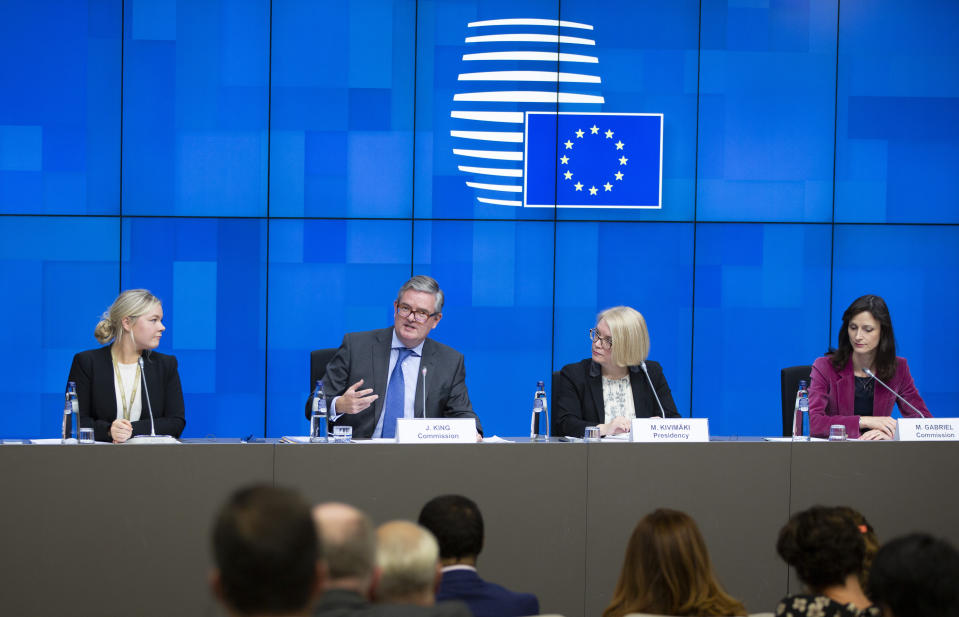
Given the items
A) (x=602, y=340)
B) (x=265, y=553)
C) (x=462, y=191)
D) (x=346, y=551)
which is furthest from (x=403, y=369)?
(x=265, y=553)

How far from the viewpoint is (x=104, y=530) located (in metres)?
3.01

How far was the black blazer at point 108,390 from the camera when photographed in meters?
3.73

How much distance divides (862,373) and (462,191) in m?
2.33

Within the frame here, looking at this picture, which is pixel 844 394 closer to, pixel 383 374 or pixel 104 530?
pixel 383 374

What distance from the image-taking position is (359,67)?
5344mm

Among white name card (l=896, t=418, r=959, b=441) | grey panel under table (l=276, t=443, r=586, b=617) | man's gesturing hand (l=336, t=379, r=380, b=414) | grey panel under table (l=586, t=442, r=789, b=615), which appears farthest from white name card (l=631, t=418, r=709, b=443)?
man's gesturing hand (l=336, t=379, r=380, b=414)

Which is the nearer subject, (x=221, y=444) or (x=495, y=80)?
(x=221, y=444)

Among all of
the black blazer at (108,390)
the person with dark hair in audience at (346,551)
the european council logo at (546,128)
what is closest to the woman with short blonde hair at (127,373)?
the black blazer at (108,390)

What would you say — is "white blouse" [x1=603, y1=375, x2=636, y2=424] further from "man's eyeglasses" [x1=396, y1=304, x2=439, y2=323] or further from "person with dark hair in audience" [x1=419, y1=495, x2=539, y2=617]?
"person with dark hair in audience" [x1=419, y1=495, x2=539, y2=617]

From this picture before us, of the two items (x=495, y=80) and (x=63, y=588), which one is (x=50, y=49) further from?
(x=63, y=588)

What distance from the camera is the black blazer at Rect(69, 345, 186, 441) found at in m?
3.73

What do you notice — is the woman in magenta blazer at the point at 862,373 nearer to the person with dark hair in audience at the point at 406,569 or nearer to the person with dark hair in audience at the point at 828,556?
the person with dark hair in audience at the point at 828,556

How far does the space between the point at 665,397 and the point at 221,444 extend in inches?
74.0

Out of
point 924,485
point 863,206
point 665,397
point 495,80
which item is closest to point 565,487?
point 665,397
